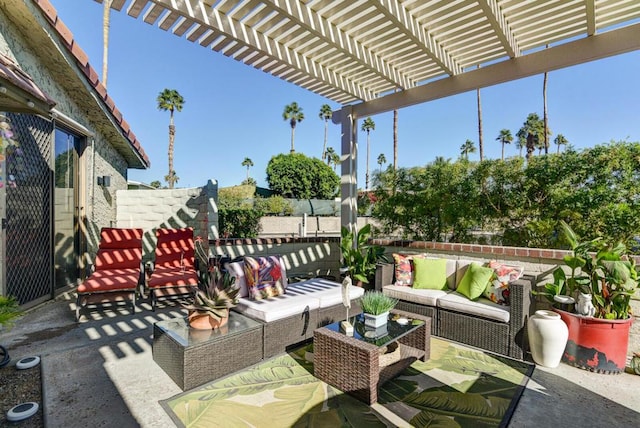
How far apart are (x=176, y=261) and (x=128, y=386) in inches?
129

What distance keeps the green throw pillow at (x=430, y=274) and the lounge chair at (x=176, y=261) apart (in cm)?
330

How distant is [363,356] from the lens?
8.31 feet

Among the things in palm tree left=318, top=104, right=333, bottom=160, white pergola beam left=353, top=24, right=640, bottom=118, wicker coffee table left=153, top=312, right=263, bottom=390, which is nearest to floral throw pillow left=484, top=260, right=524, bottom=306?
white pergola beam left=353, top=24, right=640, bottom=118

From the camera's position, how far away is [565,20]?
363cm

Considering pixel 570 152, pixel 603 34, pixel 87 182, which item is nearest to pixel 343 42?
pixel 603 34

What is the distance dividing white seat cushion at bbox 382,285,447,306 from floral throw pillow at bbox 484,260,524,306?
1.72 ft

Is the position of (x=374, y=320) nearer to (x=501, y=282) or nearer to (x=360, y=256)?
(x=501, y=282)

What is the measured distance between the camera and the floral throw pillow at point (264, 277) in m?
3.81

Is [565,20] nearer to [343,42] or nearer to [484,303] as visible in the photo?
[343,42]

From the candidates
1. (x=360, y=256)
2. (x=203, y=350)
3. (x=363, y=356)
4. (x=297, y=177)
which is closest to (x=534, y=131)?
(x=297, y=177)

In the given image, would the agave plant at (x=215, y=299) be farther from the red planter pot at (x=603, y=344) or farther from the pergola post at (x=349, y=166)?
the red planter pot at (x=603, y=344)

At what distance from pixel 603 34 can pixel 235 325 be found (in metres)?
5.01

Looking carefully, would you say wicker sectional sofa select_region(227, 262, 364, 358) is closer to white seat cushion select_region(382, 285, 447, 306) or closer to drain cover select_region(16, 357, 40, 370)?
white seat cushion select_region(382, 285, 447, 306)

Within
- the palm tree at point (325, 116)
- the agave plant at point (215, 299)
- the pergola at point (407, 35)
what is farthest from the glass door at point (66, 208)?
the palm tree at point (325, 116)
